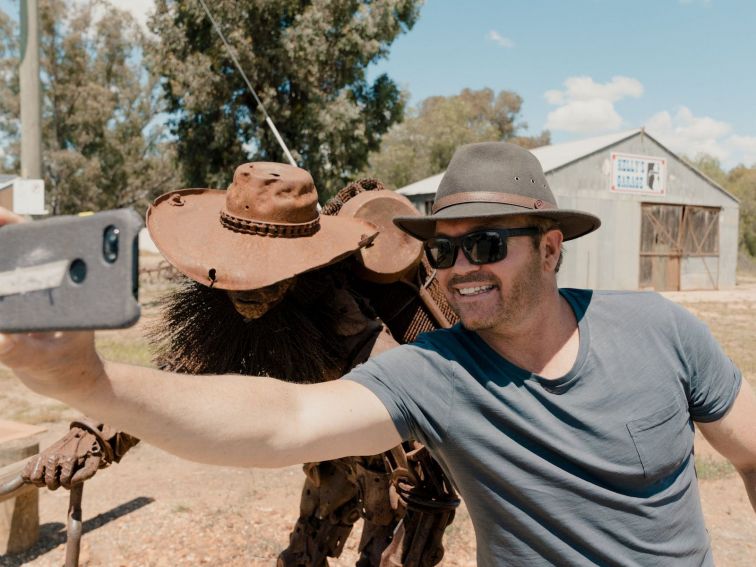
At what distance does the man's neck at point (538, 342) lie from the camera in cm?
148

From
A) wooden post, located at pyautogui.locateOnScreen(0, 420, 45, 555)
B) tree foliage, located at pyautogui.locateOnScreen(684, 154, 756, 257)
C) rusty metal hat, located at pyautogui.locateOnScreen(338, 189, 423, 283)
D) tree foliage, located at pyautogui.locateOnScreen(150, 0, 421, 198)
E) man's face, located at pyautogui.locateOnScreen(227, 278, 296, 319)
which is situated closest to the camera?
man's face, located at pyautogui.locateOnScreen(227, 278, 296, 319)

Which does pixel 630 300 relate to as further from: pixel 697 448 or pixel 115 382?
pixel 697 448

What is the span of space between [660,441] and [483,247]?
58 cm

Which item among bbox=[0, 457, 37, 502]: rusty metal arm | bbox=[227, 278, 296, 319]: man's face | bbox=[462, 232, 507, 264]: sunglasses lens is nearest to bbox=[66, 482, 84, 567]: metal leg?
bbox=[0, 457, 37, 502]: rusty metal arm

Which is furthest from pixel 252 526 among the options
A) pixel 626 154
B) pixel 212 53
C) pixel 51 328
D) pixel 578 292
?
pixel 626 154

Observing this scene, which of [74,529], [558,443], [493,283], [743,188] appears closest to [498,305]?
[493,283]

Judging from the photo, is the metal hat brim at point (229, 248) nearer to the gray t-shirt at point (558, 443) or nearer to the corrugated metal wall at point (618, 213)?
the gray t-shirt at point (558, 443)

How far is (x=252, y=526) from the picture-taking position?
12.5 feet

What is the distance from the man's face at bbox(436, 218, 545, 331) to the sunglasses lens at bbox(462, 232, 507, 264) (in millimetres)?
14

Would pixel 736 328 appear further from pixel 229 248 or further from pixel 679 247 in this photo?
pixel 229 248

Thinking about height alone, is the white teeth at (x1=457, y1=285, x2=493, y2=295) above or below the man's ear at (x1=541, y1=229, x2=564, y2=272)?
below

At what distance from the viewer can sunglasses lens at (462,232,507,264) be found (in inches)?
57.4

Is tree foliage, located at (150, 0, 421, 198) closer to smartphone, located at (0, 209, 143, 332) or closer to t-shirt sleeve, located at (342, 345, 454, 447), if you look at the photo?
t-shirt sleeve, located at (342, 345, 454, 447)

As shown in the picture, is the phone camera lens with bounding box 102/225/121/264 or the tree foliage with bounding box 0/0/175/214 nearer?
the phone camera lens with bounding box 102/225/121/264
